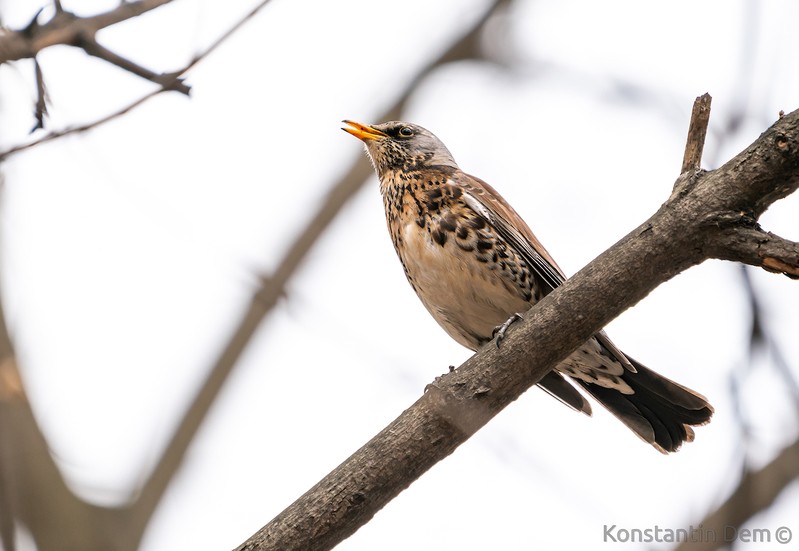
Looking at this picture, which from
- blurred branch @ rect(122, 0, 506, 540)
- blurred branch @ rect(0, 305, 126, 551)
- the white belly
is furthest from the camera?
blurred branch @ rect(122, 0, 506, 540)

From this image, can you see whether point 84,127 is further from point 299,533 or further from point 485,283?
point 485,283

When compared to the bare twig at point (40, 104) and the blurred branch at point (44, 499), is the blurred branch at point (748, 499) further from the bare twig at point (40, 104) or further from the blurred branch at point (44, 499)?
the blurred branch at point (44, 499)

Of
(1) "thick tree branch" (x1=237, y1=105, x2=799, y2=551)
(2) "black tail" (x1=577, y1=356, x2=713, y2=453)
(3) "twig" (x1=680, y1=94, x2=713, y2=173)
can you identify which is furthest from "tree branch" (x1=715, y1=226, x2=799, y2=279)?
(2) "black tail" (x1=577, y1=356, x2=713, y2=453)

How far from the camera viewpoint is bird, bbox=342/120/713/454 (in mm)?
5555

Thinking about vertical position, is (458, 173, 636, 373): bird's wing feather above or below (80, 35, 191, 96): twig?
above

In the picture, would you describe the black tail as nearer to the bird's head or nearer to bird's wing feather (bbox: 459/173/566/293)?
bird's wing feather (bbox: 459/173/566/293)

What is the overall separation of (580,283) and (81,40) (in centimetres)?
220

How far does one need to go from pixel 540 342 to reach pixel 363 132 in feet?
10.7

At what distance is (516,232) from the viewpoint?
229 inches

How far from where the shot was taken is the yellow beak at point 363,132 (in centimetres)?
679

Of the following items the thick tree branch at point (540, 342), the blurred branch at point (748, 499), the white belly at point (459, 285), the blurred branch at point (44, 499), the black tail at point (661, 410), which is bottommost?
the blurred branch at point (748, 499)

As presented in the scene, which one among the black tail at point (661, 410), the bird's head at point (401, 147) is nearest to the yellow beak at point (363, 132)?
the bird's head at point (401, 147)

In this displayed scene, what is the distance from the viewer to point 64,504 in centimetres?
641

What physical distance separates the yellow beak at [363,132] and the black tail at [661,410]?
2453mm
